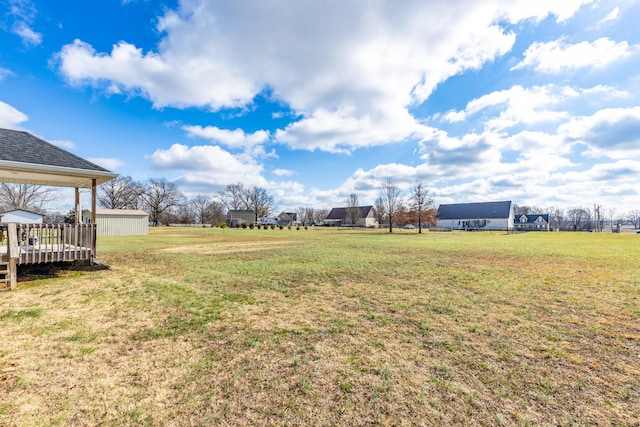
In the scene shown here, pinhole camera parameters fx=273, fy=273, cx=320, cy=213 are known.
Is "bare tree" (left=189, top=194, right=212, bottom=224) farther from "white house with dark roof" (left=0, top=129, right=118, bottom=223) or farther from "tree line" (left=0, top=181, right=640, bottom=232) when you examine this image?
"white house with dark roof" (left=0, top=129, right=118, bottom=223)

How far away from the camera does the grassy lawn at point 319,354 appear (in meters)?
2.40

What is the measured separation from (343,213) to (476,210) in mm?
35400

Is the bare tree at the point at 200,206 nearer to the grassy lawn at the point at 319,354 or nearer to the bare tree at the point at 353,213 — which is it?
the bare tree at the point at 353,213

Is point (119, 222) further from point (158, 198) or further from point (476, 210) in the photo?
point (476, 210)

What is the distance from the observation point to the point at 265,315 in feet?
15.8

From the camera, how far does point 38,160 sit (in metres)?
7.86

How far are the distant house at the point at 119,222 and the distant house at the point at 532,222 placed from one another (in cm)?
7769

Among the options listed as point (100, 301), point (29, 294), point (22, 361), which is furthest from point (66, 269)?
point (22, 361)

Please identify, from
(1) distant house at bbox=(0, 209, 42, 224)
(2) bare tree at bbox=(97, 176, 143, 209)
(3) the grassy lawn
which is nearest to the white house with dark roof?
(3) the grassy lawn

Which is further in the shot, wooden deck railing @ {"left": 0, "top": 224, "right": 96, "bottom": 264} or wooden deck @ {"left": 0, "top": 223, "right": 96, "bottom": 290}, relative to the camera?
wooden deck railing @ {"left": 0, "top": 224, "right": 96, "bottom": 264}

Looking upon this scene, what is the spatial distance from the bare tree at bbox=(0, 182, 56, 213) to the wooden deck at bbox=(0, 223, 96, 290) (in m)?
36.2

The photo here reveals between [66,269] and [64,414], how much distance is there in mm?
8897

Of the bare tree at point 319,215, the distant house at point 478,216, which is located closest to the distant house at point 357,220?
the bare tree at point 319,215

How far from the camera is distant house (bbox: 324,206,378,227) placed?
76.9 meters
